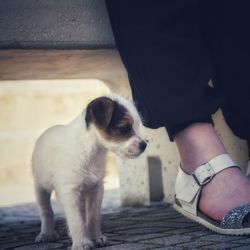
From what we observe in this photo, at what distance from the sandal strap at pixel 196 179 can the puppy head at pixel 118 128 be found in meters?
0.23

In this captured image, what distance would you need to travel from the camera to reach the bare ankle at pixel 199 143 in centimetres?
223

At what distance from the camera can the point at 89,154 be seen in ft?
7.93

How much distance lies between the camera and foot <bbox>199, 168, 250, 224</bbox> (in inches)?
84.0

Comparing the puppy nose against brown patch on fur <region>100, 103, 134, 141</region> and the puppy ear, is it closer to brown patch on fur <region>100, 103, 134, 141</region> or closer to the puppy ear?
brown patch on fur <region>100, 103, 134, 141</region>

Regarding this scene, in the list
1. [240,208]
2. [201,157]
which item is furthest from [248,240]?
[201,157]

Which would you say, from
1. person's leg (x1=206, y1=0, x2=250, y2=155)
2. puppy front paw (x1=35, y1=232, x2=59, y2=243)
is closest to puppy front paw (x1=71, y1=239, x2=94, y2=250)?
puppy front paw (x1=35, y1=232, x2=59, y2=243)

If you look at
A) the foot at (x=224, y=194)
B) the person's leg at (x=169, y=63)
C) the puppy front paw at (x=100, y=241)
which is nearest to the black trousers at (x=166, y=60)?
the person's leg at (x=169, y=63)

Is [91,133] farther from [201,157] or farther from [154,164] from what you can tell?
[154,164]

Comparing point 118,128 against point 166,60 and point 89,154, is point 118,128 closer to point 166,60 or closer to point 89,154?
point 89,154

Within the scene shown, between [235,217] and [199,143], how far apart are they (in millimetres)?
336

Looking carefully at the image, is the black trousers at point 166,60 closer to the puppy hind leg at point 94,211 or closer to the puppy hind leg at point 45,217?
the puppy hind leg at point 94,211

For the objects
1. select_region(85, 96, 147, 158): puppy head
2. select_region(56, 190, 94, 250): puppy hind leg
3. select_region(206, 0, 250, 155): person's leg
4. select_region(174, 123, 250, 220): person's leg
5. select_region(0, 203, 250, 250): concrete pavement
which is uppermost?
select_region(206, 0, 250, 155): person's leg

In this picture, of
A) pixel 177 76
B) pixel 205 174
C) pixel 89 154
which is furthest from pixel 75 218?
pixel 177 76

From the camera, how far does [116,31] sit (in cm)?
240
